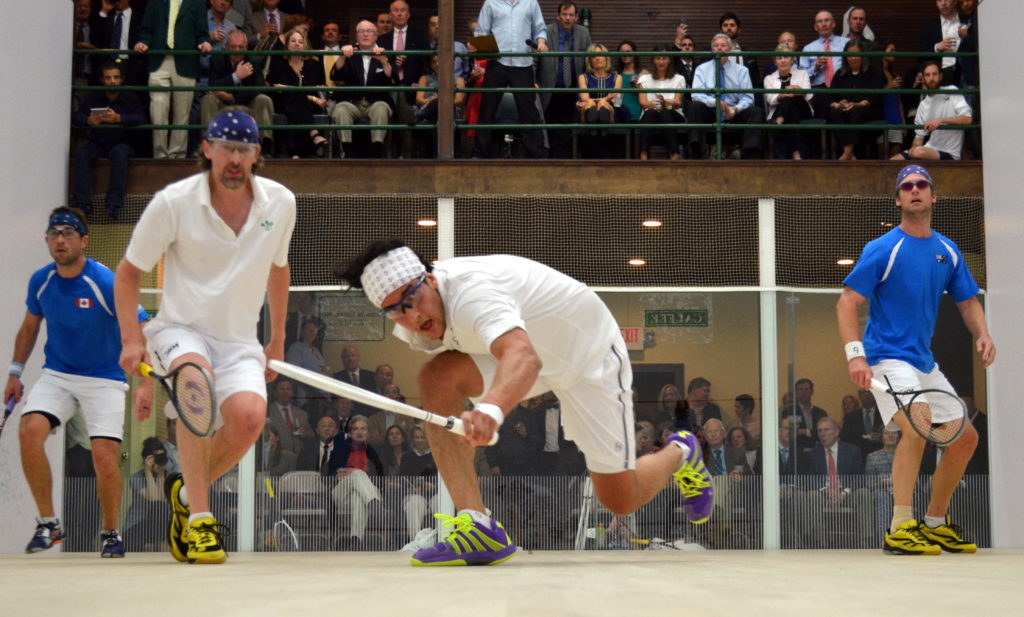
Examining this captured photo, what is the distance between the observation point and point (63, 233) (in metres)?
6.87

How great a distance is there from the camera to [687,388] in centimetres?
1019

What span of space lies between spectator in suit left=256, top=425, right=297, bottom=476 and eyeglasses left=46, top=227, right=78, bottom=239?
11.1 feet

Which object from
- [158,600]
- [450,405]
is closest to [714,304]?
[450,405]

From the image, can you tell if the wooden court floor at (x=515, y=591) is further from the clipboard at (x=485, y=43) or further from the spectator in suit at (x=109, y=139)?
the clipboard at (x=485, y=43)

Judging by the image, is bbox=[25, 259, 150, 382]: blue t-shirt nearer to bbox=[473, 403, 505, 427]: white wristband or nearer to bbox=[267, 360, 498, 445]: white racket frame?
bbox=[267, 360, 498, 445]: white racket frame

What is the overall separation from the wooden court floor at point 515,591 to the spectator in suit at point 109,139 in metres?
6.01

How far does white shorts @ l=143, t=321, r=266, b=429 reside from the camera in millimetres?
5086

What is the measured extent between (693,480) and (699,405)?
13.5 ft

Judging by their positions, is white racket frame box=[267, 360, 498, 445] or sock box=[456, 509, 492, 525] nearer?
white racket frame box=[267, 360, 498, 445]

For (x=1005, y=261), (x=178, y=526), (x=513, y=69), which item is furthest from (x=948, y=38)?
(x=178, y=526)

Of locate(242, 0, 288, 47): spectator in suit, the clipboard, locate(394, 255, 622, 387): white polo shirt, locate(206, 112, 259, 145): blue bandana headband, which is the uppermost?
locate(242, 0, 288, 47): spectator in suit

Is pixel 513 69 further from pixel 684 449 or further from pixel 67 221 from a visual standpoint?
pixel 684 449

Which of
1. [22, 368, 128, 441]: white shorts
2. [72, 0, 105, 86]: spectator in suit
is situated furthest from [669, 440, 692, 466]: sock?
[72, 0, 105, 86]: spectator in suit

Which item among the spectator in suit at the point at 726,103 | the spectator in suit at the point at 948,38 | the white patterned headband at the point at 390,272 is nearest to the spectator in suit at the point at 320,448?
the spectator in suit at the point at 726,103
